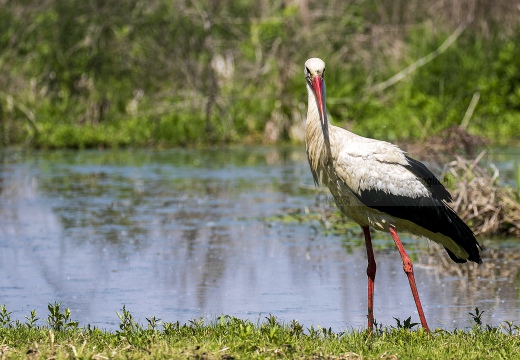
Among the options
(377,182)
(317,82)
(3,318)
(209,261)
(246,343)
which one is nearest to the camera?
(246,343)

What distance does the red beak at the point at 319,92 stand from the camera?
7281mm

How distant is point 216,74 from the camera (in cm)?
2320

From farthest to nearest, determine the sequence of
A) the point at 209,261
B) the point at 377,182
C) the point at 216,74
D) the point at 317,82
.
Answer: the point at 216,74 → the point at 209,261 → the point at 317,82 → the point at 377,182

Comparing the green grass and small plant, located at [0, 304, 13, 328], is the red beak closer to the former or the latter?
the green grass

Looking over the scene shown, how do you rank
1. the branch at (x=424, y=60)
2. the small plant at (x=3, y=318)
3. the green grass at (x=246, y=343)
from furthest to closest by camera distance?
1. the branch at (x=424, y=60)
2. the small plant at (x=3, y=318)
3. the green grass at (x=246, y=343)

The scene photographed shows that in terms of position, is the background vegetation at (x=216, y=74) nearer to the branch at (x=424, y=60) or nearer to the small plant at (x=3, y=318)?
the branch at (x=424, y=60)

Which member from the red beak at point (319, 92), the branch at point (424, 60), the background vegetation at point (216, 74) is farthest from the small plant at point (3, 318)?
the branch at point (424, 60)

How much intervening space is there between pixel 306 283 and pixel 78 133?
1386cm

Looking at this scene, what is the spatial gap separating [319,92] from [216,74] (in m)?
16.0

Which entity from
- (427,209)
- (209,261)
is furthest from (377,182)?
(209,261)

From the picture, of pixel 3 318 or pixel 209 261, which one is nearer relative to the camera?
pixel 3 318

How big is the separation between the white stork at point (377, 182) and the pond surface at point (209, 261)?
0.63m

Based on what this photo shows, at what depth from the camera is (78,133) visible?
21.8m

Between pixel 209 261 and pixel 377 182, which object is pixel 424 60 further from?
pixel 377 182
